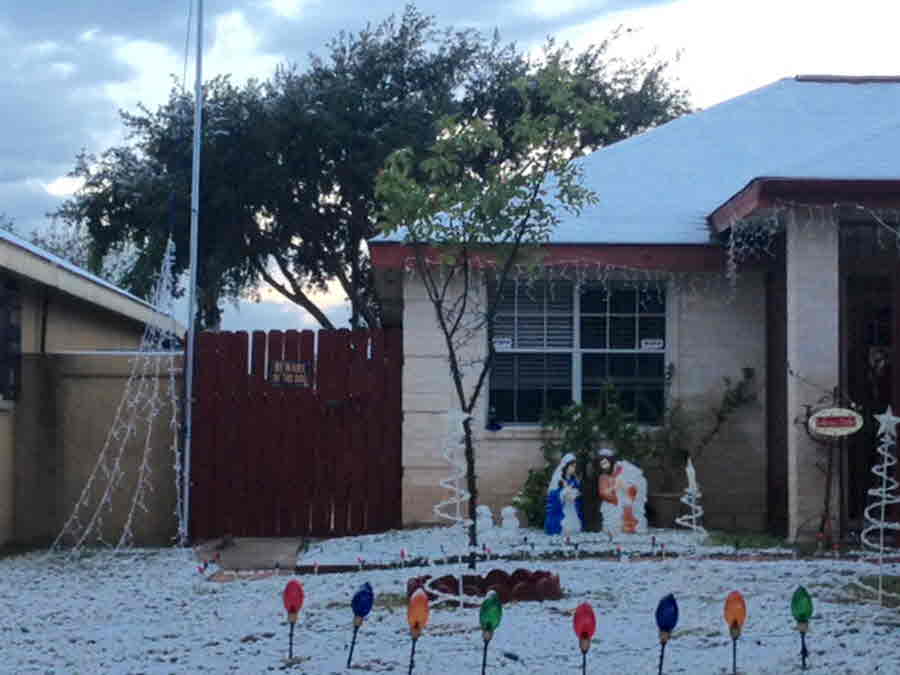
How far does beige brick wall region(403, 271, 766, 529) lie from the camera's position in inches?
500

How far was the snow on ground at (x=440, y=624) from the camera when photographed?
6.59 meters

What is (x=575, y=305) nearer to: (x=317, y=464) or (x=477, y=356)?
(x=477, y=356)

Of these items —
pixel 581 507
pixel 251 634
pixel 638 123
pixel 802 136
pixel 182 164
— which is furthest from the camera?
pixel 638 123

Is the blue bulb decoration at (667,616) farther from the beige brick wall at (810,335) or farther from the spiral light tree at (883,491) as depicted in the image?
the beige brick wall at (810,335)

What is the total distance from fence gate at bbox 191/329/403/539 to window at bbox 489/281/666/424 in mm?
1082

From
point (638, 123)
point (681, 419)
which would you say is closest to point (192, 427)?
point (681, 419)

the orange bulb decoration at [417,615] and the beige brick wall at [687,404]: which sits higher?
the beige brick wall at [687,404]

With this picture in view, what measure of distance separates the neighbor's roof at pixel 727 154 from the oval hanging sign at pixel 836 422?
192 centimetres

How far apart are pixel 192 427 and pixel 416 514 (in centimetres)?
229

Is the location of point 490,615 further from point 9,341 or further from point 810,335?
point 9,341

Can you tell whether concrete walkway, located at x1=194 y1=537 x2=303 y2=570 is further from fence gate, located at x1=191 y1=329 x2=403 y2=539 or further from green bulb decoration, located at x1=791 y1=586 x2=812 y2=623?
green bulb decoration, located at x1=791 y1=586 x2=812 y2=623

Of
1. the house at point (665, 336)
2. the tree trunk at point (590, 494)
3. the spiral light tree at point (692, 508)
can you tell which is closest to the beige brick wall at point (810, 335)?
the house at point (665, 336)

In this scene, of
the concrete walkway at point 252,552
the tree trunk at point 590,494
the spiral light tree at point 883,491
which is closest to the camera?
the spiral light tree at point 883,491

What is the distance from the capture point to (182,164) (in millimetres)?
27203
